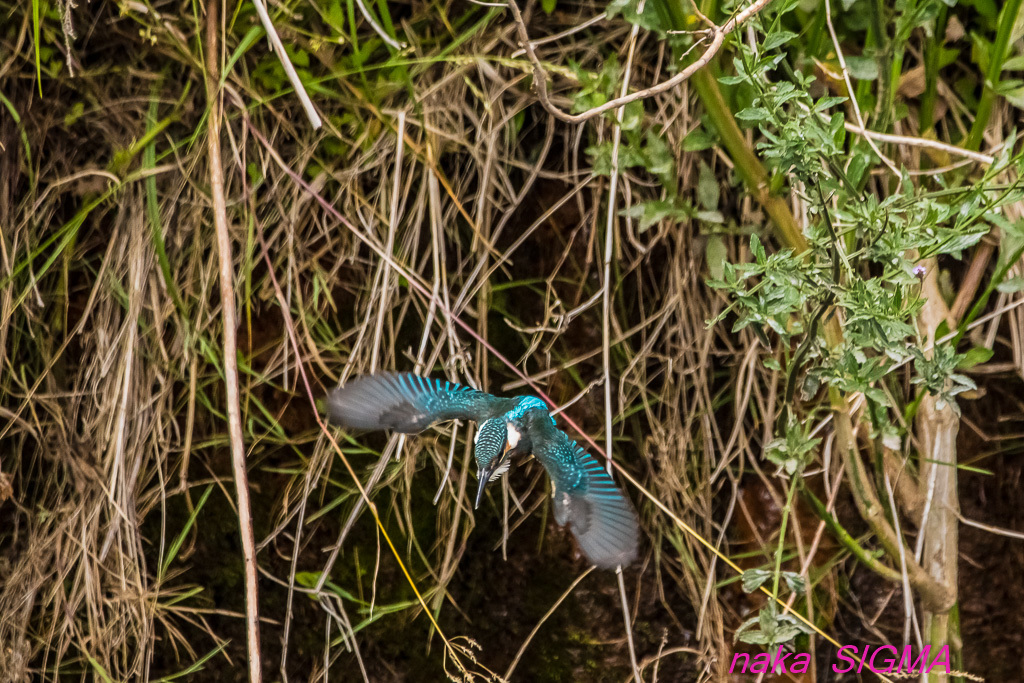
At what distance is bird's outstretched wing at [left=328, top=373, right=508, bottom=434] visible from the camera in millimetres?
1000

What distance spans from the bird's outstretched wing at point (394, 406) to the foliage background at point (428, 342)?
0.17 m

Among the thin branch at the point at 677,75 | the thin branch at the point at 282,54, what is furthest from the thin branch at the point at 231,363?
the thin branch at the point at 677,75

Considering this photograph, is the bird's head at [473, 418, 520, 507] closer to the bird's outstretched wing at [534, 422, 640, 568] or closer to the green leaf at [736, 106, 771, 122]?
the bird's outstretched wing at [534, 422, 640, 568]

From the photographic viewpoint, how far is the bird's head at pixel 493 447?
0.92 m

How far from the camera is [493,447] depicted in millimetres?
923

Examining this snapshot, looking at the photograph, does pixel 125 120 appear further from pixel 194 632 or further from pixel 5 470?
pixel 194 632

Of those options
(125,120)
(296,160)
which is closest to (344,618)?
(296,160)

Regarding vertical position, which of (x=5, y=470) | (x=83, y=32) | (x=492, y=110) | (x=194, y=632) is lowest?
(x=194, y=632)

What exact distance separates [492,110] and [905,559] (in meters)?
0.84

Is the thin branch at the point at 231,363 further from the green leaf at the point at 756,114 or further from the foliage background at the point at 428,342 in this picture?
the green leaf at the point at 756,114

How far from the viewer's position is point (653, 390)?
4.33 ft

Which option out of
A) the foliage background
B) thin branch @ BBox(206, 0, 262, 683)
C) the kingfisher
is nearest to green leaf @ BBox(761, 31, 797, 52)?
the foliage background

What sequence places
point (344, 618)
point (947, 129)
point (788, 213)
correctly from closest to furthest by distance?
1. point (788, 213)
2. point (947, 129)
3. point (344, 618)

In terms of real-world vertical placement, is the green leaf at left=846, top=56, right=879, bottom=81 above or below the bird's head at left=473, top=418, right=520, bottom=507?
above
